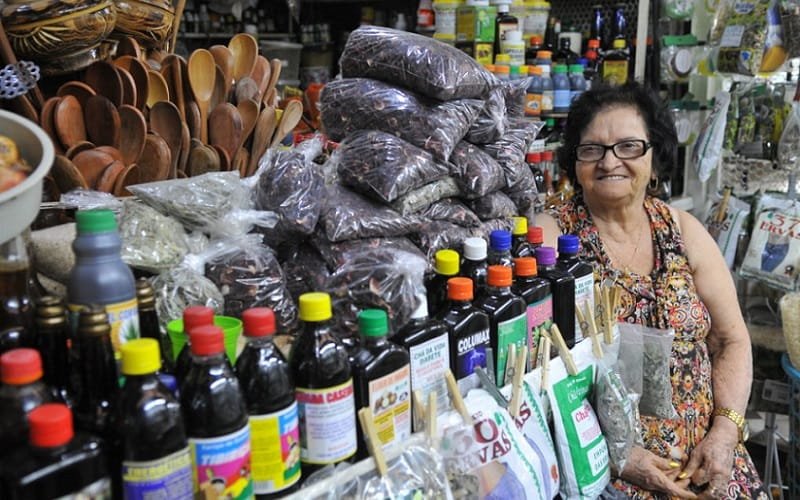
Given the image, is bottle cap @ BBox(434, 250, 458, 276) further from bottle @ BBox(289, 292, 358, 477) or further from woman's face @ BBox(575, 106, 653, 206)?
woman's face @ BBox(575, 106, 653, 206)

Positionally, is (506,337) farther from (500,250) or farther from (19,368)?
(19,368)

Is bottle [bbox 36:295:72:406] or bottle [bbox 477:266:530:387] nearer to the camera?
bottle [bbox 36:295:72:406]

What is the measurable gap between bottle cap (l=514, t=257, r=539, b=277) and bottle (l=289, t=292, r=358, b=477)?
1.36 ft

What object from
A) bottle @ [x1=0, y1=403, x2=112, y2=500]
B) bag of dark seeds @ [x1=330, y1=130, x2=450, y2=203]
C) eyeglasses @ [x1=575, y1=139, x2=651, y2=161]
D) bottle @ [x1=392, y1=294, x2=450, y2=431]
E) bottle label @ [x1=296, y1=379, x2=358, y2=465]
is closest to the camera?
bottle @ [x1=0, y1=403, x2=112, y2=500]

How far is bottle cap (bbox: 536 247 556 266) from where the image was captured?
1.19m

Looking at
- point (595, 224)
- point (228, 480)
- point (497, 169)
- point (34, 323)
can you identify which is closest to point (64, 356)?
point (34, 323)

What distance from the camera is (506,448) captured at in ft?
3.20

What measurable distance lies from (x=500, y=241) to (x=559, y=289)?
0.14m

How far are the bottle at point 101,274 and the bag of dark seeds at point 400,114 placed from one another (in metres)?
0.60

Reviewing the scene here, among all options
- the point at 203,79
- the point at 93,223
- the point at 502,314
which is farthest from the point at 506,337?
the point at 203,79

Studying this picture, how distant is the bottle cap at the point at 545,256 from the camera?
1187 millimetres

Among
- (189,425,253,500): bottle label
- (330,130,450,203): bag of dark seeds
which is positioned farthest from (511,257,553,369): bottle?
(189,425,253,500): bottle label

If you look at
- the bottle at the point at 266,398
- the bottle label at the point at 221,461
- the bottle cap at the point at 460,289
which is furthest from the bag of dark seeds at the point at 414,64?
the bottle label at the point at 221,461

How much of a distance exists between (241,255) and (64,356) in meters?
0.34
